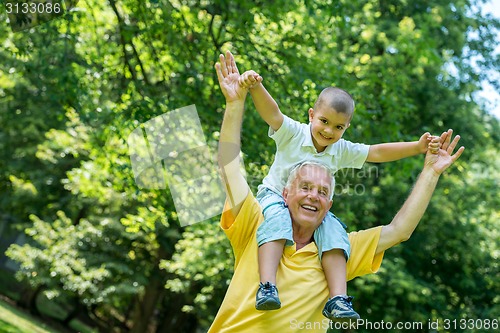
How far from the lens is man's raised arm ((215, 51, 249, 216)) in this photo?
286cm

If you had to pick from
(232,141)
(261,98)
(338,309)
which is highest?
(261,98)

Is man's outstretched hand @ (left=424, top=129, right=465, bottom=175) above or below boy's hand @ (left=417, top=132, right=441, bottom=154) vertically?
below

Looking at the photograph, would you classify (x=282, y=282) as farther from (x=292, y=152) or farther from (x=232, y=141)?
(x=292, y=152)

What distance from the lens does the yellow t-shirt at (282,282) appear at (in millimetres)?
2938

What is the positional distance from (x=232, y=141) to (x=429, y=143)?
95 centimetres

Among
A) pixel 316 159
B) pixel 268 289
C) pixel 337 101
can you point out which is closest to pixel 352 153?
pixel 316 159

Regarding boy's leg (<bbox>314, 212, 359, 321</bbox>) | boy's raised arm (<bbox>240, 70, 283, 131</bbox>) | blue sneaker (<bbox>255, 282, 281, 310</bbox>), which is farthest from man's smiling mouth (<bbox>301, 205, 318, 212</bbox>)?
boy's raised arm (<bbox>240, 70, 283, 131</bbox>)

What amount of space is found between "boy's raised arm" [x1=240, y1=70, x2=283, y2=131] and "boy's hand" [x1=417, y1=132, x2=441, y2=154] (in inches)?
25.2

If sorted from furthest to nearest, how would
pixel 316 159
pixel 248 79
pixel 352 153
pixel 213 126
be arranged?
pixel 213 126
pixel 352 153
pixel 316 159
pixel 248 79

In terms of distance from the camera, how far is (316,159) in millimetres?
3564

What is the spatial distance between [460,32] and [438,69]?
Answer: 102 centimetres

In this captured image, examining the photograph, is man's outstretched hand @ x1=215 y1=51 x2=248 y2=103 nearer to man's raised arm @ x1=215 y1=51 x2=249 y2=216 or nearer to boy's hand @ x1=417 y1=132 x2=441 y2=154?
man's raised arm @ x1=215 y1=51 x2=249 y2=216

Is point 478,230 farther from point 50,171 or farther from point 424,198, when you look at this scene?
point 424,198

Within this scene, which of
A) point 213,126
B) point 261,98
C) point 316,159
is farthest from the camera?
point 213,126
